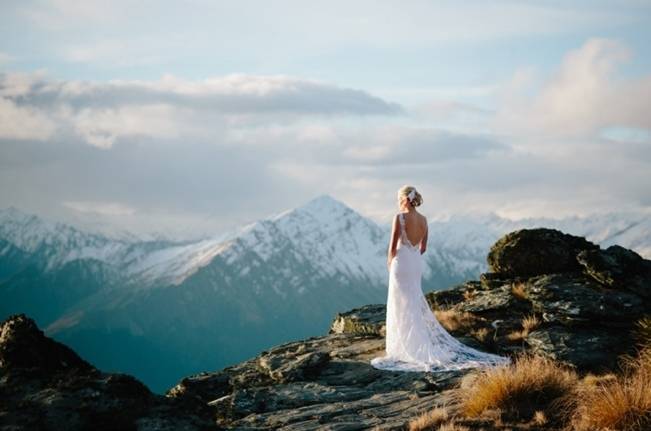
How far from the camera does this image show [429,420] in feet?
45.3

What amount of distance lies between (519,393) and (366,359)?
7.50 metres

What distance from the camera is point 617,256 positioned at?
22.7 meters

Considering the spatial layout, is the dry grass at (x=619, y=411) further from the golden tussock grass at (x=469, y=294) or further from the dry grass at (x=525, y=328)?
the golden tussock grass at (x=469, y=294)

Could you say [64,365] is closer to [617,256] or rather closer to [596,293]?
[596,293]

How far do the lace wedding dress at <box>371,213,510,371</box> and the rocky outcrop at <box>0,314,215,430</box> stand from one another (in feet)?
25.6

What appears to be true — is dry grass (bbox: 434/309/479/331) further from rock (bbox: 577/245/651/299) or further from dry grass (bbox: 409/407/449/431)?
dry grass (bbox: 409/407/449/431)

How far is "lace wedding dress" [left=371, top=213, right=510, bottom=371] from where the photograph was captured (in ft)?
65.8

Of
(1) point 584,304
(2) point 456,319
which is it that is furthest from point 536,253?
(1) point 584,304

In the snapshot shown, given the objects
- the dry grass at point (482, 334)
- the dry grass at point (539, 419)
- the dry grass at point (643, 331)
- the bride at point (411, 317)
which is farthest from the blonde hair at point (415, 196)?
the dry grass at point (539, 419)

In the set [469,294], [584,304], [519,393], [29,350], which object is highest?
[29,350]

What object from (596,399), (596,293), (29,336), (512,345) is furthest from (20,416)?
(596,293)

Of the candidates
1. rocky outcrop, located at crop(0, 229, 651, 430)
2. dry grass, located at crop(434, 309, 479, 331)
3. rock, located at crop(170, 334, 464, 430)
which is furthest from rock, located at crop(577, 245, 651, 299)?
rock, located at crop(170, 334, 464, 430)

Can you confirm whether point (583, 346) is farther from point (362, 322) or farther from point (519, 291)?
point (362, 322)

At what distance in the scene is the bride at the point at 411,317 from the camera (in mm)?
20359
